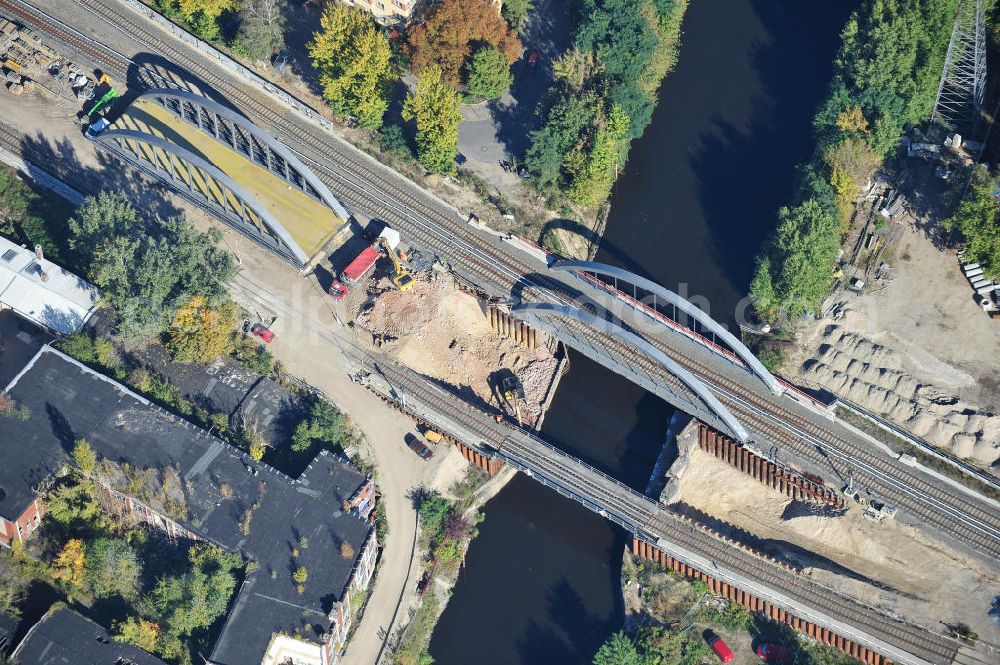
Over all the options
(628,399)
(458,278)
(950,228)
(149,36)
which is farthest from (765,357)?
(149,36)

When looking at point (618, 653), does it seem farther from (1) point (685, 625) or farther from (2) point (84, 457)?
(2) point (84, 457)

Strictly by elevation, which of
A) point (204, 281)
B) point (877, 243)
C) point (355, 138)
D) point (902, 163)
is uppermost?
point (902, 163)

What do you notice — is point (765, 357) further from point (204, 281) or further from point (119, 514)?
point (119, 514)

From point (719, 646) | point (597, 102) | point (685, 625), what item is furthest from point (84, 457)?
point (597, 102)

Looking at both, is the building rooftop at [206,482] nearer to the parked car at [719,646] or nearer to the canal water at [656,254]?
the canal water at [656,254]

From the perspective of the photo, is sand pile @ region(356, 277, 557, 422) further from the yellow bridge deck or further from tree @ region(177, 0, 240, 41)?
tree @ region(177, 0, 240, 41)
